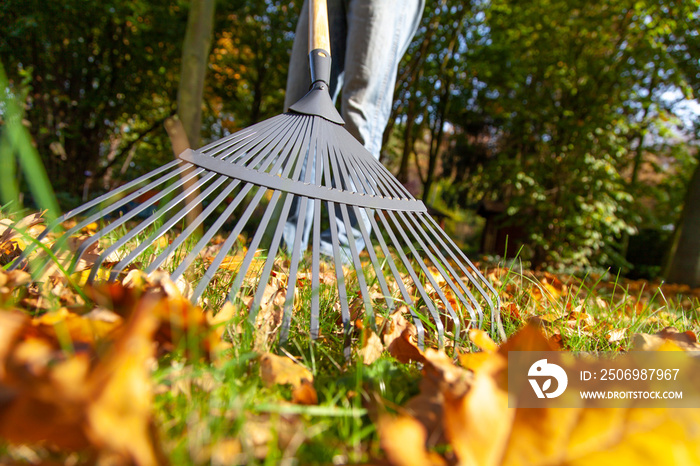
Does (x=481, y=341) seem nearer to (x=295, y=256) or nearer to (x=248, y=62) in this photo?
(x=295, y=256)

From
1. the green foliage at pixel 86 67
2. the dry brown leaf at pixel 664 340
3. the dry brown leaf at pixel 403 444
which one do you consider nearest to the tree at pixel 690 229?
the dry brown leaf at pixel 664 340

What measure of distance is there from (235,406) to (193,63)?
420 centimetres

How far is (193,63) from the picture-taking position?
4047 millimetres

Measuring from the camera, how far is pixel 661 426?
0.48 meters

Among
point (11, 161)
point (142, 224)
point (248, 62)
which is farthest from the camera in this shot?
point (248, 62)

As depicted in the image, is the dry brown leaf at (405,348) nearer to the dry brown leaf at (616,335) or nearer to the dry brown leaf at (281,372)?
the dry brown leaf at (281,372)

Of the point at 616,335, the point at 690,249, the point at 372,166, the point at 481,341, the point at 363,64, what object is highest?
the point at 363,64

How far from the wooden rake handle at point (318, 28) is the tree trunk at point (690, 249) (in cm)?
489

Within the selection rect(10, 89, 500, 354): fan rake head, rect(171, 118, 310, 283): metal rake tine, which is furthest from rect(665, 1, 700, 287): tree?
rect(171, 118, 310, 283): metal rake tine

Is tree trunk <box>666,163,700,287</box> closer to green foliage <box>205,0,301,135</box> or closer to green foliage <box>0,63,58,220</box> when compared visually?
green foliage <box>0,63,58,220</box>

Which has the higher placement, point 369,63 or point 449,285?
point 369,63

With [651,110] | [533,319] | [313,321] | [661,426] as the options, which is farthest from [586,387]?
[651,110]

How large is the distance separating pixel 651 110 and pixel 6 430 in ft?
24.8

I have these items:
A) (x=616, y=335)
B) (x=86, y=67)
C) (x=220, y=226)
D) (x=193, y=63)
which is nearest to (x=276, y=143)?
(x=220, y=226)
